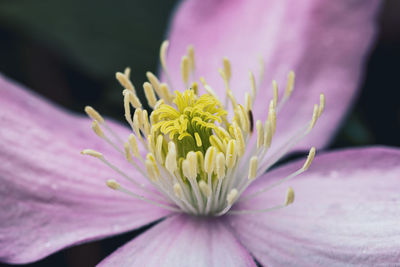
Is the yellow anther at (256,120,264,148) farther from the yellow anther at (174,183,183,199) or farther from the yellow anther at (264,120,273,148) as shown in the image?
the yellow anther at (174,183,183,199)

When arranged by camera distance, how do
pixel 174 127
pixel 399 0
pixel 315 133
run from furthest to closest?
pixel 399 0 → pixel 315 133 → pixel 174 127

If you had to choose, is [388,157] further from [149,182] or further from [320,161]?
[149,182]

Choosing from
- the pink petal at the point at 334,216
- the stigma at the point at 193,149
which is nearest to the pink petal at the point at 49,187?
the stigma at the point at 193,149

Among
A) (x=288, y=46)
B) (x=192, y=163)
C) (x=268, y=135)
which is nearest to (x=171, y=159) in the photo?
(x=192, y=163)

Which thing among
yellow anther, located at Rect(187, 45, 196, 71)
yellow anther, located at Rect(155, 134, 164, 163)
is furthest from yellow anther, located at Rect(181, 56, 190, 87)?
yellow anther, located at Rect(155, 134, 164, 163)

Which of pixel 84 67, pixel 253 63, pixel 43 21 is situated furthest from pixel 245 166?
pixel 43 21
